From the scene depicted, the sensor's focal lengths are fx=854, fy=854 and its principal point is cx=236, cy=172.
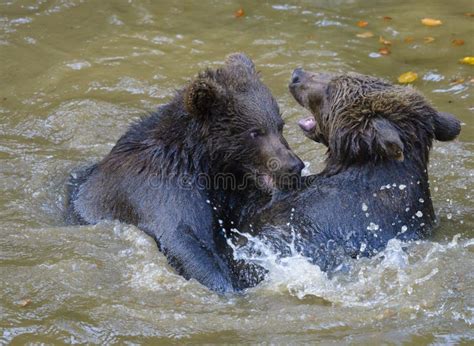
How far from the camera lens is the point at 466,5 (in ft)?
47.0

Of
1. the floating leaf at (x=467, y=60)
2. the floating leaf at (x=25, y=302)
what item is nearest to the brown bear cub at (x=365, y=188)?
the floating leaf at (x=25, y=302)

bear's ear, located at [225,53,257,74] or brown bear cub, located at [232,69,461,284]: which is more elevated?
bear's ear, located at [225,53,257,74]

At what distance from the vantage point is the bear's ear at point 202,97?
302 inches

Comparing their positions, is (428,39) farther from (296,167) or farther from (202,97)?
(202,97)

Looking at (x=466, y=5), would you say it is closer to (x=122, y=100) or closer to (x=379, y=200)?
(x=122, y=100)

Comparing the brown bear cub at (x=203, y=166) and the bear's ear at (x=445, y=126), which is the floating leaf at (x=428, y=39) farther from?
the brown bear cub at (x=203, y=166)

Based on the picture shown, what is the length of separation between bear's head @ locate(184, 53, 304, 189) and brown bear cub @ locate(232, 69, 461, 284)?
1.16 feet

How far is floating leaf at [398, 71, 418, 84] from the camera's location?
11.8 meters

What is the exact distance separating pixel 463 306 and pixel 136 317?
2.69 m

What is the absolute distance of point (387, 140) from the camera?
7.41 m

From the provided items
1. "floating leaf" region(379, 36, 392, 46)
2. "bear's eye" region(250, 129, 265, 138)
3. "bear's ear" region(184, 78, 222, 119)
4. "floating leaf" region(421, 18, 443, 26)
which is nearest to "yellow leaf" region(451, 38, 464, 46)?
"floating leaf" region(421, 18, 443, 26)

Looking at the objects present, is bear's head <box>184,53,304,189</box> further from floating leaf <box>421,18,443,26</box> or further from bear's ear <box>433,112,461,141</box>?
floating leaf <box>421,18,443,26</box>

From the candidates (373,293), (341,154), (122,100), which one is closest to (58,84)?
(122,100)

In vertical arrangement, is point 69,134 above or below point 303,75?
below
